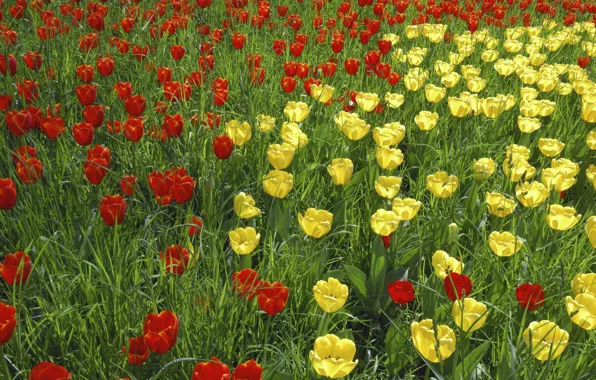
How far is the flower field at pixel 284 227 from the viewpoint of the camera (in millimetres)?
1474

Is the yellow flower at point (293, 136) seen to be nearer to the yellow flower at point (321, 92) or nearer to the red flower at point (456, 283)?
the yellow flower at point (321, 92)

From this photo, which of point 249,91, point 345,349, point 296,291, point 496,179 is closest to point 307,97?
point 249,91

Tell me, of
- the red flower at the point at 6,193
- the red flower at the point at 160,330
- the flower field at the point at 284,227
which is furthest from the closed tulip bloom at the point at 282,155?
the red flower at the point at 160,330

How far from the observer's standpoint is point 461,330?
1.46 m

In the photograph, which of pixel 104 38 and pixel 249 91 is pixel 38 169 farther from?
pixel 104 38

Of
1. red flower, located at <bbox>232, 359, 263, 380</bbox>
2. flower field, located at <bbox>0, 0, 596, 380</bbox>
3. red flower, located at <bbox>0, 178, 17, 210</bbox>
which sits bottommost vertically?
flower field, located at <bbox>0, 0, 596, 380</bbox>

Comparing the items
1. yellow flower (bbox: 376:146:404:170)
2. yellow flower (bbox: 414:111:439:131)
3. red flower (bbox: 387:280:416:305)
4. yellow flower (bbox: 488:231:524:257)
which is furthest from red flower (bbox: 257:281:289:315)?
yellow flower (bbox: 414:111:439:131)

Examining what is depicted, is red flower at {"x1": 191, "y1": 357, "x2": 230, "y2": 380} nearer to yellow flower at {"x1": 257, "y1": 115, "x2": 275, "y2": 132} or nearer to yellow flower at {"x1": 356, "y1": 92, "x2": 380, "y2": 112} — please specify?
yellow flower at {"x1": 257, "y1": 115, "x2": 275, "y2": 132}

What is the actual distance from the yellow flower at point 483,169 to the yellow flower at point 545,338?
79cm

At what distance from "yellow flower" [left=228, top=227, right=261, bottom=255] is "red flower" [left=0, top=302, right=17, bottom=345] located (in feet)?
1.98

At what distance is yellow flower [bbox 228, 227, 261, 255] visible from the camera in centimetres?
165

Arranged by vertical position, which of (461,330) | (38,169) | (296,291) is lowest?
(296,291)

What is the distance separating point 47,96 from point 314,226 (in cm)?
159

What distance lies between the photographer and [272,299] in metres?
1.43
